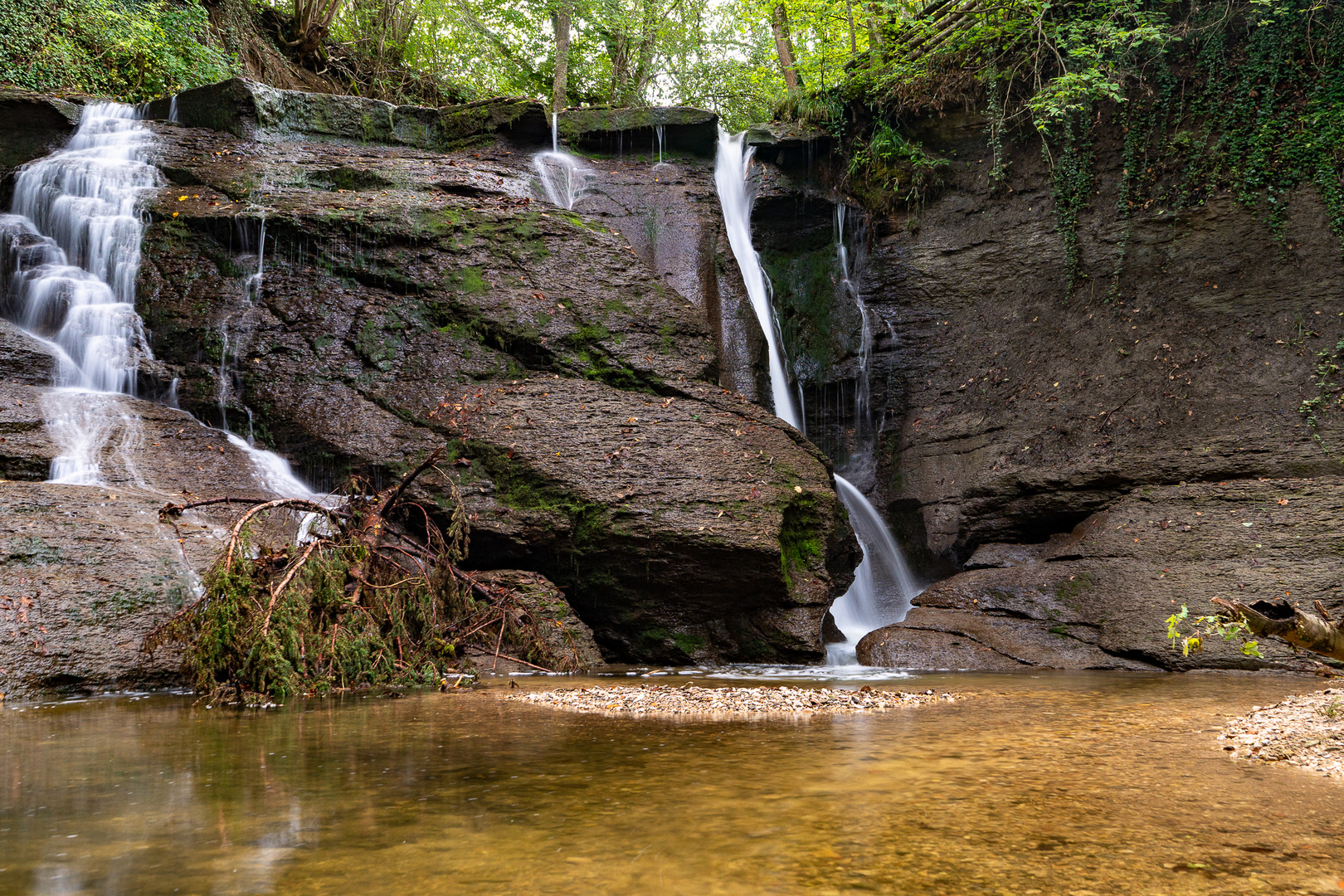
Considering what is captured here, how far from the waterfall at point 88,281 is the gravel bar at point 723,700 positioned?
4.82 metres

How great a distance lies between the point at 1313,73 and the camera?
36.4ft

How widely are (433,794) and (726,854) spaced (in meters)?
1.10

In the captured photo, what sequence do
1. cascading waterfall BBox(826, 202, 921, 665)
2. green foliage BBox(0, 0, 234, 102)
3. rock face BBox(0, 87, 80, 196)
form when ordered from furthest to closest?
1. green foliage BBox(0, 0, 234, 102)
2. rock face BBox(0, 87, 80, 196)
3. cascading waterfall BBox(826, 202, 921, 665)

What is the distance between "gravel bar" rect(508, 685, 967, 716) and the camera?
4785 mm

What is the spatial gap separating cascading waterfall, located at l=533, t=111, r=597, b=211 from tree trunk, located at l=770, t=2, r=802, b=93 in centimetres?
446

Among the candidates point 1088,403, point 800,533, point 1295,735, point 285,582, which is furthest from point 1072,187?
point 285,582

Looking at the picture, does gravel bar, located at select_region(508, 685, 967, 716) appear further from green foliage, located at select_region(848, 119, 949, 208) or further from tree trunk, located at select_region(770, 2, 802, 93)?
tree trunk, located at select_region(770, 2, 802, 93)

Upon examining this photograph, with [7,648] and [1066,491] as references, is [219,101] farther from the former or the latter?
[1066,491]

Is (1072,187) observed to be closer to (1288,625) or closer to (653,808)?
(1288,625)

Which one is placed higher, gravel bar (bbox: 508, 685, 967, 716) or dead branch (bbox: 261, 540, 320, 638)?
dead branch (bbox: 261, 540, 320, 638)

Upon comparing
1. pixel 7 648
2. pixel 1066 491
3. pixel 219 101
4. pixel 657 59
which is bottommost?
pixel 7 648

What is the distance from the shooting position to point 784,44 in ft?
64.2

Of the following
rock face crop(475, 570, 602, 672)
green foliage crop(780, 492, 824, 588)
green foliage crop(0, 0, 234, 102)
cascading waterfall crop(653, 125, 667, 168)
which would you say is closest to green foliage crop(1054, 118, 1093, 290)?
cascading waterfall crop(653, 125, 667, 168)

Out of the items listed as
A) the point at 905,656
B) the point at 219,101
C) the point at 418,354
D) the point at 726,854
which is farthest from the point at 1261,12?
the point at 219,101
